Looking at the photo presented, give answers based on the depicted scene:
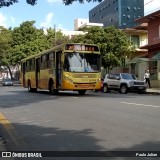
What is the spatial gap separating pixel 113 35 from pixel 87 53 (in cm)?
2103

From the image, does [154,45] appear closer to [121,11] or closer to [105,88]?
[105,88]

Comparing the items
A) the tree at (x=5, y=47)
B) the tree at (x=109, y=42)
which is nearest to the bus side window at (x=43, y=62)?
the tree at (x=109, y=42)

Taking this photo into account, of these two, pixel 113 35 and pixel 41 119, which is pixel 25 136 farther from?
pixel 113 35

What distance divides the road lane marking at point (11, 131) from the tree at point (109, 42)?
30.9m

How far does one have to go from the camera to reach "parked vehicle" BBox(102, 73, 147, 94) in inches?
1206

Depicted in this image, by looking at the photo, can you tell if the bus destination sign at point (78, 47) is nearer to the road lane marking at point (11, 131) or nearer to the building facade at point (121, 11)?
the road lane marking at point (11, 131)

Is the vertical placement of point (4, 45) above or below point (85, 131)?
above

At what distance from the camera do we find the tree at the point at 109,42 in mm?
44000

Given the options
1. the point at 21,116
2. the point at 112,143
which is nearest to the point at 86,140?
the point at 112,143

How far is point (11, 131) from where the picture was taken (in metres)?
10.5

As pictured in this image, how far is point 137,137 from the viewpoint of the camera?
8.98 metres

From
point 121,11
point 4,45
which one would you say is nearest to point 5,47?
point 4,45

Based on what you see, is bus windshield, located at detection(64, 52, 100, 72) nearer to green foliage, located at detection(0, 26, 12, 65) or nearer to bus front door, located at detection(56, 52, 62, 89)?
bus front door, located at detection(56, 52, 62, 89)

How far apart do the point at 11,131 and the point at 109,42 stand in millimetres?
34755
